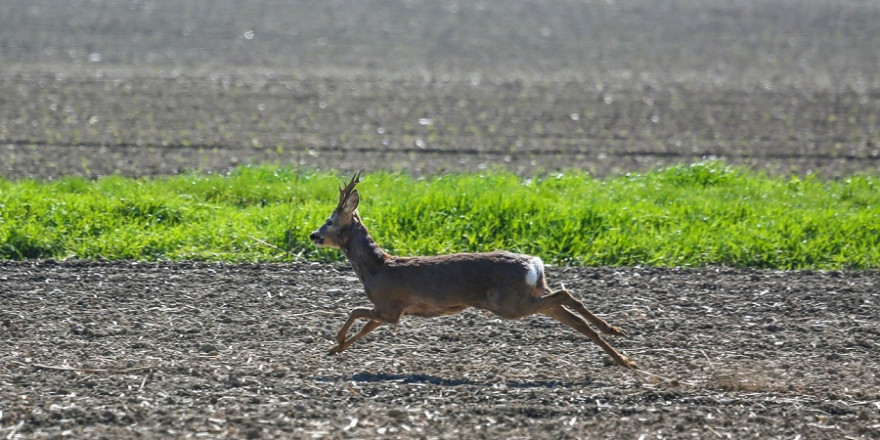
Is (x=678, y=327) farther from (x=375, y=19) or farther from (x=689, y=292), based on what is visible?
(x=375, y=19)

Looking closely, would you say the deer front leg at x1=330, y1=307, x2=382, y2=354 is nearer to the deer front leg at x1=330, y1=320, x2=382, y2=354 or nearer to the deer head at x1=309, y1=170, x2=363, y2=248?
the deer front leg at x1=330, y1=320, x2=382, y2=354

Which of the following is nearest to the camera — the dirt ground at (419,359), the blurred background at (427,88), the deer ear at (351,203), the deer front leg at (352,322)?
the dirt ground at (419,359)

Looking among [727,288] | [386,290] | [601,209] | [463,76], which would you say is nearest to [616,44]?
[463,76]

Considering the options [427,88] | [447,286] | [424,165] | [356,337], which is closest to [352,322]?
[356,337]

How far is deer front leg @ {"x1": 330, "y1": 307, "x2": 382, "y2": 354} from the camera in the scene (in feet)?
24.4

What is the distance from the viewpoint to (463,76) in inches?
874

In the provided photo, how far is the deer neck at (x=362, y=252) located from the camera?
7.66 meters

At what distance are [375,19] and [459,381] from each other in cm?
2561

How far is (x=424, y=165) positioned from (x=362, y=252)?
268 inches

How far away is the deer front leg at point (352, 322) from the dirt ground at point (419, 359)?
0.09 metres

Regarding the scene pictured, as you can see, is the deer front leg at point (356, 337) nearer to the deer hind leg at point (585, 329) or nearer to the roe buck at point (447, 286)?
the roe buck at point (447, 286)

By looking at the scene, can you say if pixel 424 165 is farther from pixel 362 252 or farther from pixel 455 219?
pixel 362 252

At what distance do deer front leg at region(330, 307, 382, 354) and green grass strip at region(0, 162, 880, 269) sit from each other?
110 inches

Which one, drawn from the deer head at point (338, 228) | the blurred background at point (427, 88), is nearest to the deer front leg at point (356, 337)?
the deer head at point (338, 228)
